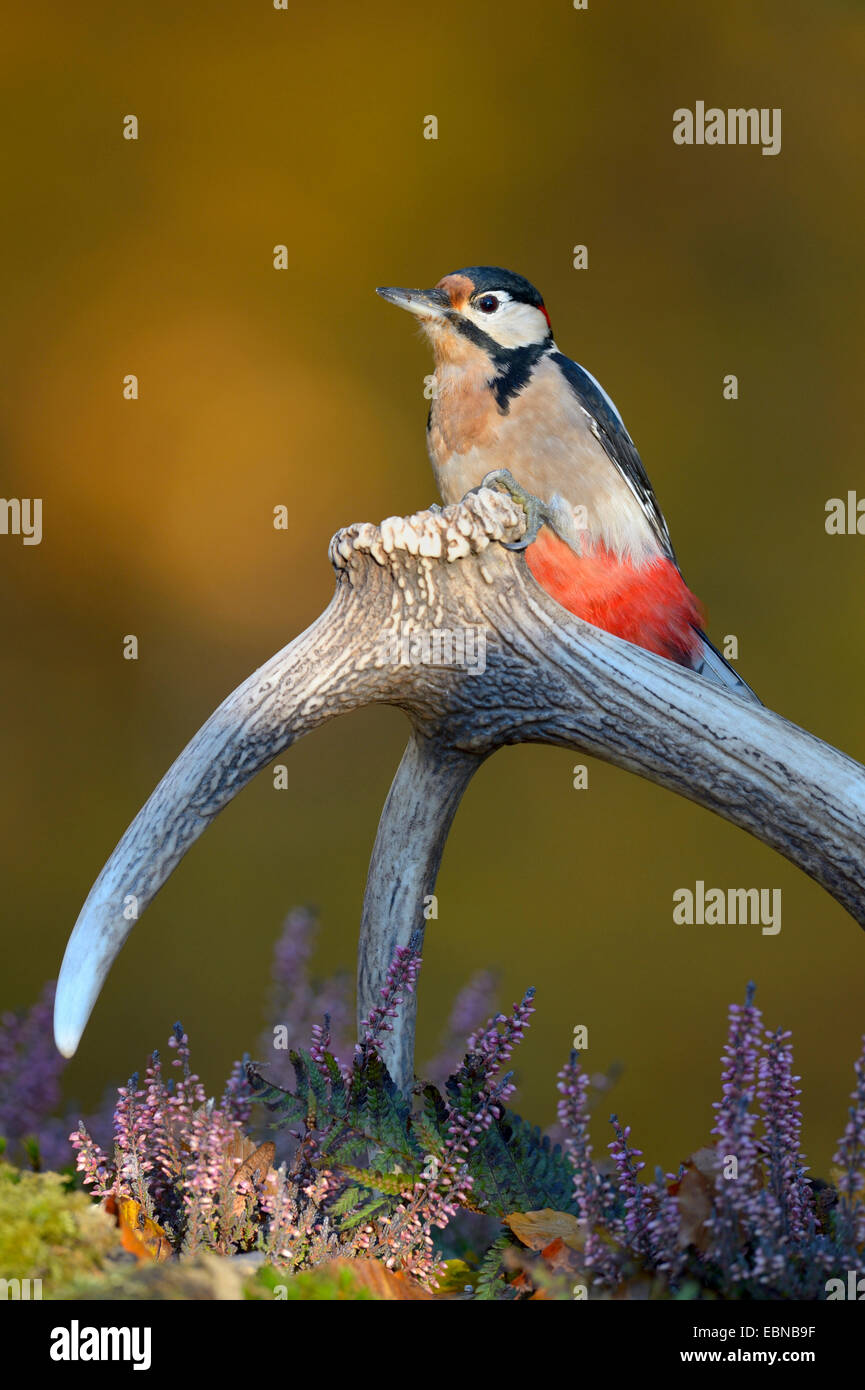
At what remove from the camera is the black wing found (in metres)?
1.74

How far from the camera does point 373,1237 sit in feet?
3.39

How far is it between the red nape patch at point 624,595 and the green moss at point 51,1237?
32.7 inches

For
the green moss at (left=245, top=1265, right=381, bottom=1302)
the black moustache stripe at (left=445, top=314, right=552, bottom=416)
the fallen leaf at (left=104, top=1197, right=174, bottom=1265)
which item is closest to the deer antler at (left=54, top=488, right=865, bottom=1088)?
the fallen leaf at (left=104, top=1197, right=174, bottom=1265)

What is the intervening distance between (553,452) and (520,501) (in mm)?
418

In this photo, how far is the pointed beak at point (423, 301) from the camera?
1655mm

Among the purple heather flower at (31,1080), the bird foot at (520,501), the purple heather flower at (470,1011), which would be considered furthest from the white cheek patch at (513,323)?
the purple heather flower at (31,1080)

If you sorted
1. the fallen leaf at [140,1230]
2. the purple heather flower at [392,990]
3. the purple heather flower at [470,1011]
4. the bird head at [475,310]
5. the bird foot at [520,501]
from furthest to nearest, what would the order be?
the bird head at [475,310] < the purple heather flower at [470,1011] < the bird foot at [520,501] < the purple heather flower at [392,990] < the fallen leaf at [140,1230]

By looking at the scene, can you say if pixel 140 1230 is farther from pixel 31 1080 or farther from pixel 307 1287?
pixel 31 1080

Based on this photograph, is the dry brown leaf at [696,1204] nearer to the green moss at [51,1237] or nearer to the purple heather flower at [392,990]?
the purple heather flower at [392,990]

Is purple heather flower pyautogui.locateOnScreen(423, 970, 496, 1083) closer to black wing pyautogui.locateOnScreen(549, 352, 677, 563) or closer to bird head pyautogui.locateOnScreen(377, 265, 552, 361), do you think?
black wing pyautogui.locateOnScreen(549, 352, 677, 563)

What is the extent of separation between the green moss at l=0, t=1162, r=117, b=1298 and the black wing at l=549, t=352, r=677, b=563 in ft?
3.87

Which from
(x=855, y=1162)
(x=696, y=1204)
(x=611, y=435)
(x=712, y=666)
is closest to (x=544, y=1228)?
(x=696, y=1204)
